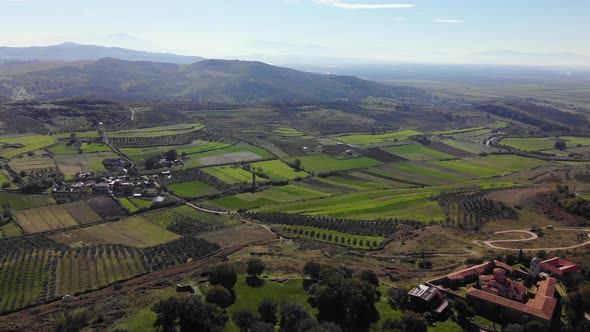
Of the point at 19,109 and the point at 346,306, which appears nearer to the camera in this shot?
the point at 346,306

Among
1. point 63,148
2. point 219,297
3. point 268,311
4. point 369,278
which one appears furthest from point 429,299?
point 63,148

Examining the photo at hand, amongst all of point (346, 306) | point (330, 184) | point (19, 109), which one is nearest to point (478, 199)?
point (330, 184)

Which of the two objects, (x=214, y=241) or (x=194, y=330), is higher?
(x=194, y=330)

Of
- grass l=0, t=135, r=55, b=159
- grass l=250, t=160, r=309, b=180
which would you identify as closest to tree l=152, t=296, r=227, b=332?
grass l=250, t=160, r=309, b=180

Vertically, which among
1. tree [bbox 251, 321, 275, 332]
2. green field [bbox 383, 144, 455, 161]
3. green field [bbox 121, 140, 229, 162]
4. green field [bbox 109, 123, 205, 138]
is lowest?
green field [bbox 121, 140, 229, 162]

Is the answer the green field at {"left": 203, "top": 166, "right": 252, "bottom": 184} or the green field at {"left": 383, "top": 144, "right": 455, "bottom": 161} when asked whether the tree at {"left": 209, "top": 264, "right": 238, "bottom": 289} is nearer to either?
the green field at {"left": 203, "top": 166, "right": 252, "bottom": 184}

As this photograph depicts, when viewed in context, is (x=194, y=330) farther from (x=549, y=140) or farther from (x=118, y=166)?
(x=549, y=140)
